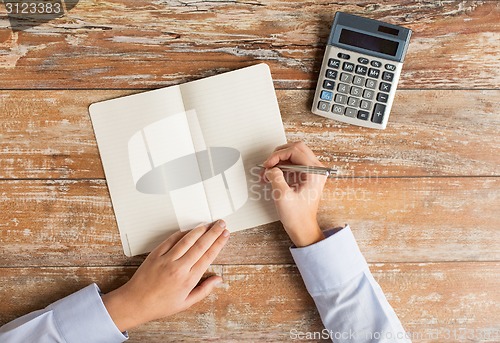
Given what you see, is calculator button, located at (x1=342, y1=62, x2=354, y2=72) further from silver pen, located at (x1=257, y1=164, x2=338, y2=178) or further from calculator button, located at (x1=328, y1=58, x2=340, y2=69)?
silver pen, located at (x1=257, y1=164, x2=338, y2=178)

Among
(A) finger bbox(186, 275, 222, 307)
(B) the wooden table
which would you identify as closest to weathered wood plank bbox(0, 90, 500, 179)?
(B) the wooden table

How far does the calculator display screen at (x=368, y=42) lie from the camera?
664mm

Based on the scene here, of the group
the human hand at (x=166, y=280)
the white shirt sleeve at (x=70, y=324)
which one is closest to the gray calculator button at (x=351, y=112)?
the human hand at (x=166, y=280)

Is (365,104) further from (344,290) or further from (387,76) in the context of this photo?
(344,290)

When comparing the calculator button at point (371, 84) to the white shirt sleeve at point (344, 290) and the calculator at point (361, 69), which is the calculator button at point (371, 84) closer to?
the calculator at point (361, 69)

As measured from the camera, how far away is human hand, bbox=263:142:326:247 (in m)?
0.65

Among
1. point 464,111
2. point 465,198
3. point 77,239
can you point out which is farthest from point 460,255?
point 77,239

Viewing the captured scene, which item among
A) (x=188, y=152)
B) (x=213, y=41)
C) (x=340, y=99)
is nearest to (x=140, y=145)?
(x=188, y=152)

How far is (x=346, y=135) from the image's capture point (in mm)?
694

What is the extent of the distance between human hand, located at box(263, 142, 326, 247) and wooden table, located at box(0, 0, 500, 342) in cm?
3

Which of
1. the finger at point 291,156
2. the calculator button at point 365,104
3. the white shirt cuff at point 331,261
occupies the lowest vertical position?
the white shirt cuff at point 331,261

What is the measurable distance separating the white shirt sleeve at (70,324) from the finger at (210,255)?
132 millimetres

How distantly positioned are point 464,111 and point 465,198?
0.12 m

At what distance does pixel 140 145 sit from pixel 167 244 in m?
0.14
